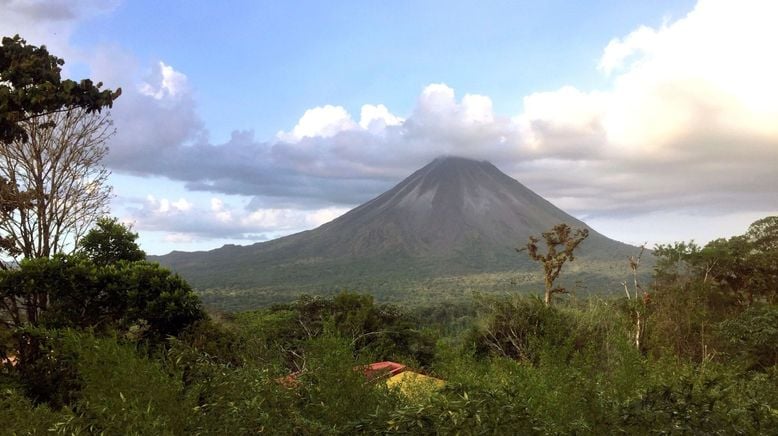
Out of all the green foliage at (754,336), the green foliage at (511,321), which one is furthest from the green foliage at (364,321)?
the green foliage at (754,336)

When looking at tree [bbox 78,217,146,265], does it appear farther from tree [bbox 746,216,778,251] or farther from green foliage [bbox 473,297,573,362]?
tree [bbox 746,216,778,251]

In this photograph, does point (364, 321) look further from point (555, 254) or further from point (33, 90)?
→ point (33, 90)

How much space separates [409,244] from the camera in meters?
154

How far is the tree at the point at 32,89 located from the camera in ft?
27.0

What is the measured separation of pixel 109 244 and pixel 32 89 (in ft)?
24.5

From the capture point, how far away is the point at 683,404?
3.45 m

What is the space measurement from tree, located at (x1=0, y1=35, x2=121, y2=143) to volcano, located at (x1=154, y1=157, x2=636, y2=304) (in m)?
95.9

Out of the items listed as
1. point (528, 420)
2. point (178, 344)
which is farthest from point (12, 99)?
point (528, 420)

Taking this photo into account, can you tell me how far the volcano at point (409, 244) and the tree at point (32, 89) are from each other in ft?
315

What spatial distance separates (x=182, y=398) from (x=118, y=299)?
30.3ft

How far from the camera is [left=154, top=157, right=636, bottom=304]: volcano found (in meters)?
122

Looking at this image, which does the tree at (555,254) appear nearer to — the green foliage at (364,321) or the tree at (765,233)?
the green foliage at (364,321)

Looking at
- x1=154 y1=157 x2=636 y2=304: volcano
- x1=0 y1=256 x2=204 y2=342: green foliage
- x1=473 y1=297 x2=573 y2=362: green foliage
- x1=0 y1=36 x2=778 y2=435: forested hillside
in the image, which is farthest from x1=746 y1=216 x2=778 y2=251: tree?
x1=154 y1=157 x2=636 y2=304: volcano

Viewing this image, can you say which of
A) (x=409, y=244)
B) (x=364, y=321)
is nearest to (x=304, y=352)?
(x=364, y=321)
